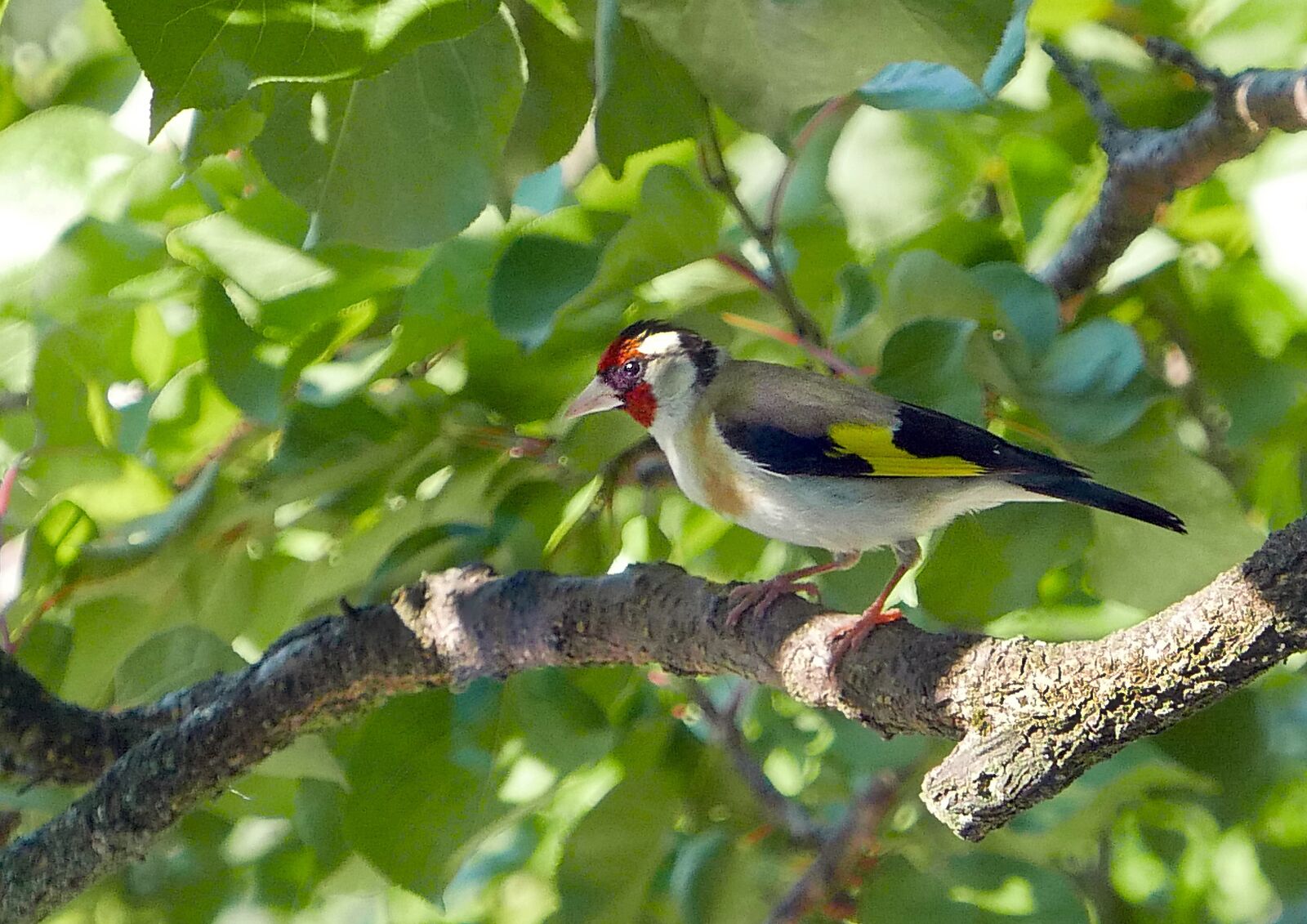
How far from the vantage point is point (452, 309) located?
1630 millimetres

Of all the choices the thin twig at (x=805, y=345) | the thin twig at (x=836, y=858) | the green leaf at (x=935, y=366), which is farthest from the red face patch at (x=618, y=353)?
the thin twig at (x=836, y=858)

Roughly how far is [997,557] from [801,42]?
0.72 metres

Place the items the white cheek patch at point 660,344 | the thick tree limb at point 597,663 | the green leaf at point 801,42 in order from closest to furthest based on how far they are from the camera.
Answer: the thick tree limb at point 597,663, the green leaf at point 801,42, the white cheek patch at point 660,344

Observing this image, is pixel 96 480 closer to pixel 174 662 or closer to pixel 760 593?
pixel 174 662

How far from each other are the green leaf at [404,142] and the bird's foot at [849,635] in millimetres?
628

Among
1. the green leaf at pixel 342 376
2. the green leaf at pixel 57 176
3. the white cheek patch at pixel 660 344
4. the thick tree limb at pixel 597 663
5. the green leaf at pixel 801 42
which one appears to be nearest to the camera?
the thick tree limb at pixel 597 663

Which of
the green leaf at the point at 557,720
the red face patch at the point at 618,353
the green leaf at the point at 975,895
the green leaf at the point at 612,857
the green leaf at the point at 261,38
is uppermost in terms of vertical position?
the green leaf at the point at 261,38

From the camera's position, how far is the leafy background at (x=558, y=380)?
142cm

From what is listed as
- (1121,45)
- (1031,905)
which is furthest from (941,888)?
(1121,45)

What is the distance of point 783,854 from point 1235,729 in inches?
30.4

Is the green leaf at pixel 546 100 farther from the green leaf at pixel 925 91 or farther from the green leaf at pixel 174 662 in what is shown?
the green leaf at pixel 174 662

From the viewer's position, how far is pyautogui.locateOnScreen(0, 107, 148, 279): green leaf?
1.73 meters

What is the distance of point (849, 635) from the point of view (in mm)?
1317

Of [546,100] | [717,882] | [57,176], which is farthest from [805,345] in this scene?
[57,176]
